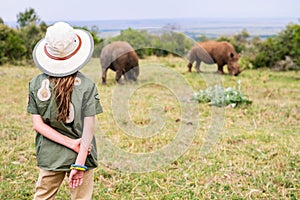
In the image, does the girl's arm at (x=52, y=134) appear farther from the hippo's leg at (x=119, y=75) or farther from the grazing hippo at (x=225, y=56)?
the grazing hippo at (x=225, y=56)

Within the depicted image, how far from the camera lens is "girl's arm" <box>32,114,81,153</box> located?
78.2 inches

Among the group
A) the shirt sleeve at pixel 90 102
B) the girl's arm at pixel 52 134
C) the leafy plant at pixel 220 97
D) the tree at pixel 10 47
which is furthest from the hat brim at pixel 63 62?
the tree at pixel 10 47

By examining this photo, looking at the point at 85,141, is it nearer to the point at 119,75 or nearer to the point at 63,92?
the point at 63,92

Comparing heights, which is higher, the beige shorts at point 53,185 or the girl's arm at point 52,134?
the girl's arm at point 52,134

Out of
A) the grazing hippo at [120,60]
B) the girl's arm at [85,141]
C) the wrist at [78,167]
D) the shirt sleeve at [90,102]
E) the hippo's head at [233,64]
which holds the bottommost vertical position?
the hippo's head at [233,64]

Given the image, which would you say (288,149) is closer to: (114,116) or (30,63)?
(114,116)

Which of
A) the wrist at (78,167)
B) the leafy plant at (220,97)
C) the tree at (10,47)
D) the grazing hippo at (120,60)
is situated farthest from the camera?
the tree at (10,47)

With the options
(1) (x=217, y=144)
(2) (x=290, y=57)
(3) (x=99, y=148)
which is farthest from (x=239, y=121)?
(2) (x=290, y=57)

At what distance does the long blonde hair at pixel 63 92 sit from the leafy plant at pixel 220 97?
4.36 metres

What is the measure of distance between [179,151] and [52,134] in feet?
7.32

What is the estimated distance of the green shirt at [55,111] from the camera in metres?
1.94

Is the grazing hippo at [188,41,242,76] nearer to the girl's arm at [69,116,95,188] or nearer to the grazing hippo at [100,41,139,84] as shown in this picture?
the grazing hippo at [100,41,139,84]

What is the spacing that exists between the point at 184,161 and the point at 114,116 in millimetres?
1897

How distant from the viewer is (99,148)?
4.11 meters
